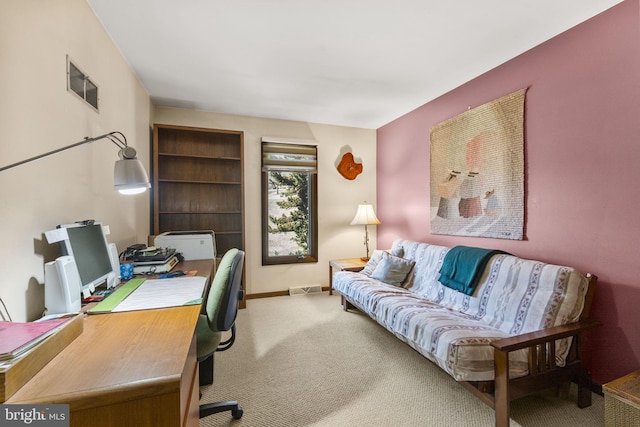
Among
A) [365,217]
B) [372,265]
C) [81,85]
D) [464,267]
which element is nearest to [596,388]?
[464,267]

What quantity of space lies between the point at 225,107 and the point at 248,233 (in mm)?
1592

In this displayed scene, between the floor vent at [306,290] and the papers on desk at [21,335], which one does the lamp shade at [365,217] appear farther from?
the papers on desk at [21,335]

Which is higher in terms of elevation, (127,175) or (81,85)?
(81,85)

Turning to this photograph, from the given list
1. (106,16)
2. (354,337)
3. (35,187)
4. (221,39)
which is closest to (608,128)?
(354,337)

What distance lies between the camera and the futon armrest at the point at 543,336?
1461mm

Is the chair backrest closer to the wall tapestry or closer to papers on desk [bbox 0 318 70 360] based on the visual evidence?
papers on desk [bbox 0 318 70 360]

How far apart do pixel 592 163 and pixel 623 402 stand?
53.9 inches

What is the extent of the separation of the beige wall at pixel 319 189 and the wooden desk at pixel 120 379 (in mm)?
2787

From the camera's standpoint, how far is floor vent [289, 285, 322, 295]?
3.93 meters

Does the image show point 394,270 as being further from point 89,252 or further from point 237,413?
point 89,252

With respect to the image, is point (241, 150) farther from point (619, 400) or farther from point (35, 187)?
point (619, 400)

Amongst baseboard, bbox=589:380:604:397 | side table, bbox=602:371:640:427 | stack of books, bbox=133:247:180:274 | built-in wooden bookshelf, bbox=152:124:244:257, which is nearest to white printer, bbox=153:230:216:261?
stack of books, bbox=133:247:180:274

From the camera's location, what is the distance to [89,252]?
4.73ft

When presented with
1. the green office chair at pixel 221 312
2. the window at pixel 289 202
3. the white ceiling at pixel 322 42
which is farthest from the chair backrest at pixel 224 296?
the window at pixel 289 202
